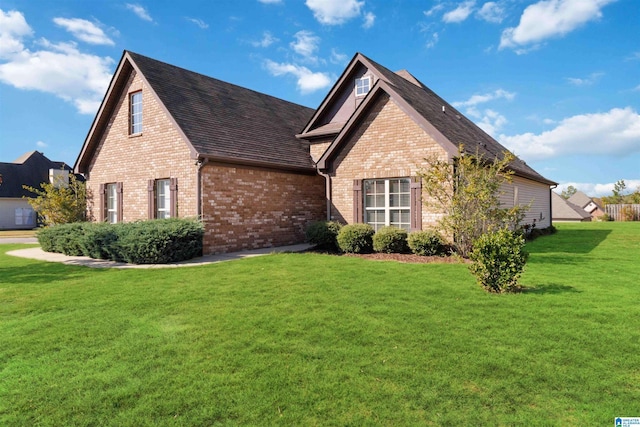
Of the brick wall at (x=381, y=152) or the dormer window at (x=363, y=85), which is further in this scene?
the dormer window at (x=363, y=85)

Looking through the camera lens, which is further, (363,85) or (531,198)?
(531,198)

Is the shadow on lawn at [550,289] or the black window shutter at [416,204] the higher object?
the black window shutter at [416,204]

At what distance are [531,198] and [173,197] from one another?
1764cm

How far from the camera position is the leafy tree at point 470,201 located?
10594 millimetres

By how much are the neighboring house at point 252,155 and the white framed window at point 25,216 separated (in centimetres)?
2508

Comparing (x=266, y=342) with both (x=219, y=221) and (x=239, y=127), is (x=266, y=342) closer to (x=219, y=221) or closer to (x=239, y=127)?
(x=219, y=221)

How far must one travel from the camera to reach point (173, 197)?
13969 millimetres

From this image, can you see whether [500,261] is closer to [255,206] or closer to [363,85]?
[255,206]

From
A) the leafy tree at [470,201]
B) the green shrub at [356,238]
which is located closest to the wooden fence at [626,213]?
the leafy tree at [470,201]

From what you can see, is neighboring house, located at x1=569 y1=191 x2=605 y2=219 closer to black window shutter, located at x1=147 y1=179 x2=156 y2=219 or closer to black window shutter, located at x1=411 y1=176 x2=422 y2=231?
black window shutter, located at x1=411 y1=176 x2=422 y2=231

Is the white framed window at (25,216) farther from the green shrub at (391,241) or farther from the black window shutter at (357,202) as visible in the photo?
the green shrub at (391,241)

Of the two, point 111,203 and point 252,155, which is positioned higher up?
point 252,155

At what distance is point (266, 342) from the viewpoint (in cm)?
484

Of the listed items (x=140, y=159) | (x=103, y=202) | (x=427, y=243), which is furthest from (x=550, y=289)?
(x=103, y=202)
